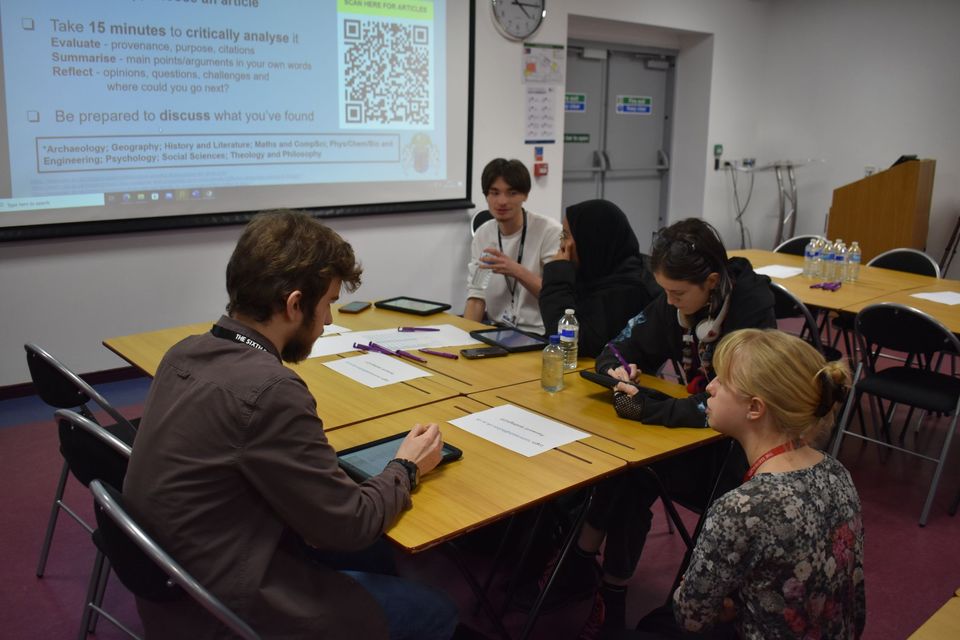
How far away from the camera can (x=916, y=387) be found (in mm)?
3318

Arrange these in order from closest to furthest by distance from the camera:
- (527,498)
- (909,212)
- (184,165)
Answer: (527,498)
(184,165)
(909,212)

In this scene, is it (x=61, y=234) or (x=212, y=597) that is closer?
(x=212, y=597)

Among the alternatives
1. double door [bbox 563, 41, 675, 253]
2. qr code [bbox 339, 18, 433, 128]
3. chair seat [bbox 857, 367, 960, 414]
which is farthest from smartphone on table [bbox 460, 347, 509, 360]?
double door [bbox 563, 41, 675, 253]

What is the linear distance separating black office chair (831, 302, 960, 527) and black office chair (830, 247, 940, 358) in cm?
70

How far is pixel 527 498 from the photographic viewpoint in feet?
5.42

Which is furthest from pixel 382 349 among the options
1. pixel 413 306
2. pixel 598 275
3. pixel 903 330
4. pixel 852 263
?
pixel 852 263

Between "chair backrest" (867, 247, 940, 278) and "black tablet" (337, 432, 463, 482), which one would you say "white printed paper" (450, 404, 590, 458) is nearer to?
"black tablet" (337, 432, 463, 482)

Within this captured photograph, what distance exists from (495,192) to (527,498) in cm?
209

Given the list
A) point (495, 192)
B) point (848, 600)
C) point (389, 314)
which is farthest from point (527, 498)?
point (495, 192)

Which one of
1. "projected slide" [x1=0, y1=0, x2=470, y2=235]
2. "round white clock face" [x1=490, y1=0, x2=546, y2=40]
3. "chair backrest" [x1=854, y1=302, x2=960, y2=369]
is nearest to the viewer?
"chair backrest" [x1=854, y1=302, x2=960, y2=369]

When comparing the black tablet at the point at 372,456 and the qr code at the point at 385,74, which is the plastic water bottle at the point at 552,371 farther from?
the qr code at the point at 385,74

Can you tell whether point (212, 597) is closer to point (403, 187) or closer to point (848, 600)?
point (848, 600)

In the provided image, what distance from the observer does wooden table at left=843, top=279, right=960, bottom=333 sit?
11.1 ft

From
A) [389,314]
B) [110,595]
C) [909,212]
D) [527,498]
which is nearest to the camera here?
[527,498]
